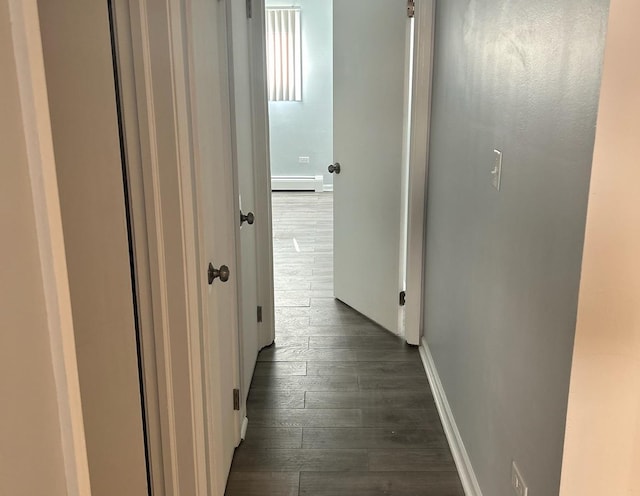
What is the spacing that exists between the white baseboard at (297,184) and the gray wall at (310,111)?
0.07 meters

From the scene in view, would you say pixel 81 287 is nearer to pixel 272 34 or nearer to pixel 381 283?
pixel 381 283

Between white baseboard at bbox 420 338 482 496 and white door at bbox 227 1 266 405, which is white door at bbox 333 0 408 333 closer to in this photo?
white baseboard at bbox 420 338 482 496

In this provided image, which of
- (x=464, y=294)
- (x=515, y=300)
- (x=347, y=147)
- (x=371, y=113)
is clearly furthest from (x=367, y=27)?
(x=515, y=300)

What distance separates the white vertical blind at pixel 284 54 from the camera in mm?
7844

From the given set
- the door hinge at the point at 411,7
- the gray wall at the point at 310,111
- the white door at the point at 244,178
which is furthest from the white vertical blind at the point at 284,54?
the white door at the point at 244,178

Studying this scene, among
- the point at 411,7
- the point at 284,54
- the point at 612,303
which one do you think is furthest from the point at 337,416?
the point at 284,54

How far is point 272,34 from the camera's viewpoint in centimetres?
790

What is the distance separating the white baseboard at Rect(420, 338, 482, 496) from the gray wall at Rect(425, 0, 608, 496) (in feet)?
0.18

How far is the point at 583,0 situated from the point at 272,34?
6.97 m

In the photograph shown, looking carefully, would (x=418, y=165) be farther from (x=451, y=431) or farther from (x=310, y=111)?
(x=310, y=111)

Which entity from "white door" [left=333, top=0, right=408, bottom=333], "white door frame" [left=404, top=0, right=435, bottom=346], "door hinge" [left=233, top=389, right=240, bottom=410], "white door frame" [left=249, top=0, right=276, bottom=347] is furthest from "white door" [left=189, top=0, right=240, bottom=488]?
"white door" [left=333, top=0, right=408, bottom=333]

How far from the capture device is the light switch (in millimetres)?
1963

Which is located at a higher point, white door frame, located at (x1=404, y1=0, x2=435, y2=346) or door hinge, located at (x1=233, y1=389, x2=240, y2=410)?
white door frame, located at (x1=404, y1=0, x2=435, y2=346)

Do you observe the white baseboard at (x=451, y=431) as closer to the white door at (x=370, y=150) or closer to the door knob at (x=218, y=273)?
the white door at (x=370, y=150)
